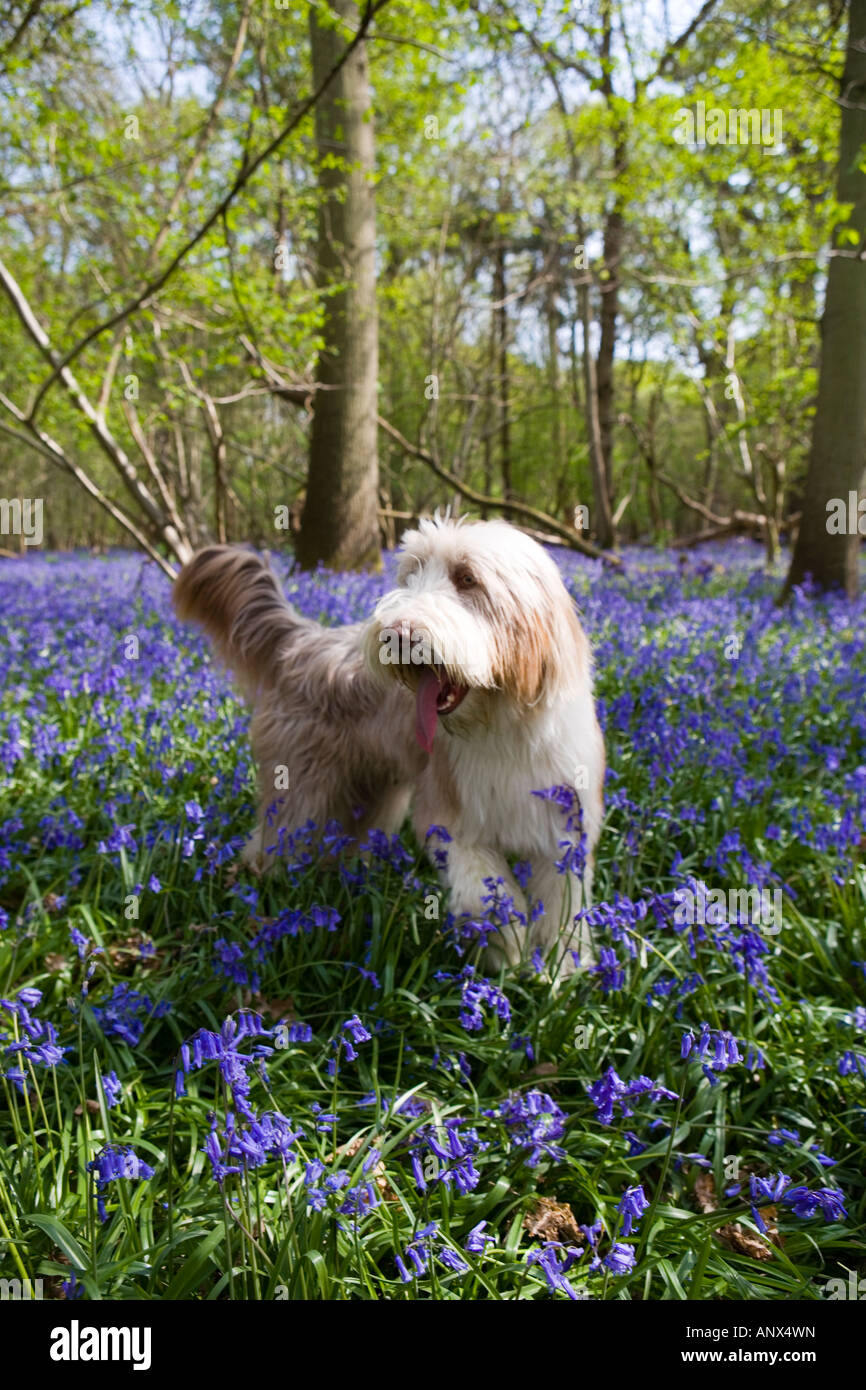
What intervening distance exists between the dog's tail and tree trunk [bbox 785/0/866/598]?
6.97 metres

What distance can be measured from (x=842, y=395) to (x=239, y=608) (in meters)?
7.58

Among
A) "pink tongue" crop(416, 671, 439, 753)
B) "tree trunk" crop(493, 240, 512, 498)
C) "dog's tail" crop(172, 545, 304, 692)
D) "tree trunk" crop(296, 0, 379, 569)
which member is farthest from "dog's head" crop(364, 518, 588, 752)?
"tree trunk" crop(493, 240, 512, 498)

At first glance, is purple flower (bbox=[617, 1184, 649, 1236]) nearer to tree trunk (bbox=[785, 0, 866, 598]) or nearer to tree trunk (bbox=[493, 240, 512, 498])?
tree trunk (bbox=[785, 0, 866, 598])

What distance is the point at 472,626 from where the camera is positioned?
108 inches

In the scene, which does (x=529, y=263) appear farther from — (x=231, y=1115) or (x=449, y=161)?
(x=231, y=1115)

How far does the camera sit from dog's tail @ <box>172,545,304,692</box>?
14.0 feet

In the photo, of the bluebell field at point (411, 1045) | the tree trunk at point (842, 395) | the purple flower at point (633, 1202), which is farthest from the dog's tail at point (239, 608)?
the tree trunk at point (842, 395)

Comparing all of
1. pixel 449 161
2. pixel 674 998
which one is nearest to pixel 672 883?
pixel 674 998

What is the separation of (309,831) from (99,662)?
3.45 meters

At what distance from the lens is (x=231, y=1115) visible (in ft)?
5.29
